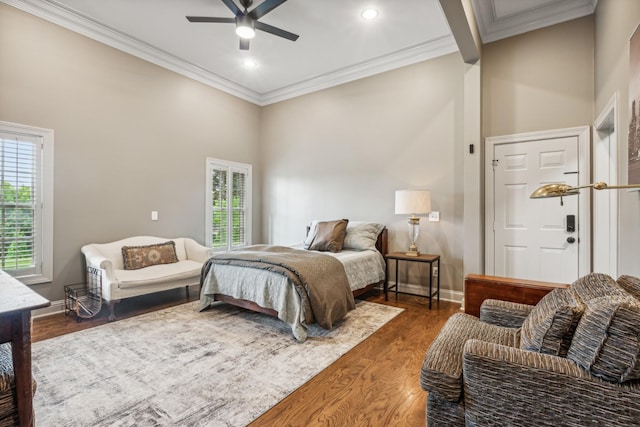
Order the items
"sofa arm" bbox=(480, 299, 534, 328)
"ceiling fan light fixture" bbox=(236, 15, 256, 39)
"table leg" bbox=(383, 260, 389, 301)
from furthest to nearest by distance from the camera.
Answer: "table leg" bbox=(383, 260, 389, 301) < "ceiling fan light fixture" bbox=(236, 15, 256, 39) < "sofa arm" bbox=(480, 299, 534, 328)

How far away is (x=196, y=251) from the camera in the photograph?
4465 mm

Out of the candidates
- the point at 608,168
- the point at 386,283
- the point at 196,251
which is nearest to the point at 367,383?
the point at 386,283

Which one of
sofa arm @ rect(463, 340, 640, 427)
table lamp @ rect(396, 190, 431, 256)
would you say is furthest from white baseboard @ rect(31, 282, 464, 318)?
sofa arm @ rect(463, 340, 640, 427)

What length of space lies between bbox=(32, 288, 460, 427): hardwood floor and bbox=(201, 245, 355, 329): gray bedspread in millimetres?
424

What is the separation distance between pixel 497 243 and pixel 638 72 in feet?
7.38

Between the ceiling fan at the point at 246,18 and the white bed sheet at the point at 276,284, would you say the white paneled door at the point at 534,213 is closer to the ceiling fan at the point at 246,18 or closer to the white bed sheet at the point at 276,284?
the white bed sheet at the point at 276,284

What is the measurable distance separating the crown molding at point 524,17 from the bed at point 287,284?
300 centimetres

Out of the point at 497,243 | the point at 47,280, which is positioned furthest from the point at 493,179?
the point at 47,280

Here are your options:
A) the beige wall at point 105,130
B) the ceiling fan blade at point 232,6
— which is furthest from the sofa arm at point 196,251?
the ceiling fan blade at point 232,6

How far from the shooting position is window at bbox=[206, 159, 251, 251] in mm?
5152

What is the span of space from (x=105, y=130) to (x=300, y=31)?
2.75 metres

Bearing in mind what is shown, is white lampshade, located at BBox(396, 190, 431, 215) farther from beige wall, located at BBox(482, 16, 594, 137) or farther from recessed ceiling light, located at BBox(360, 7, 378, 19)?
recessed ceiling light, located at BBox(360, 7, 378, 19)

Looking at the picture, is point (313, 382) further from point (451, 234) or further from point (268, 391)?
point (451, 234)

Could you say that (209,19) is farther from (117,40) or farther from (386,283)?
(386,283)
